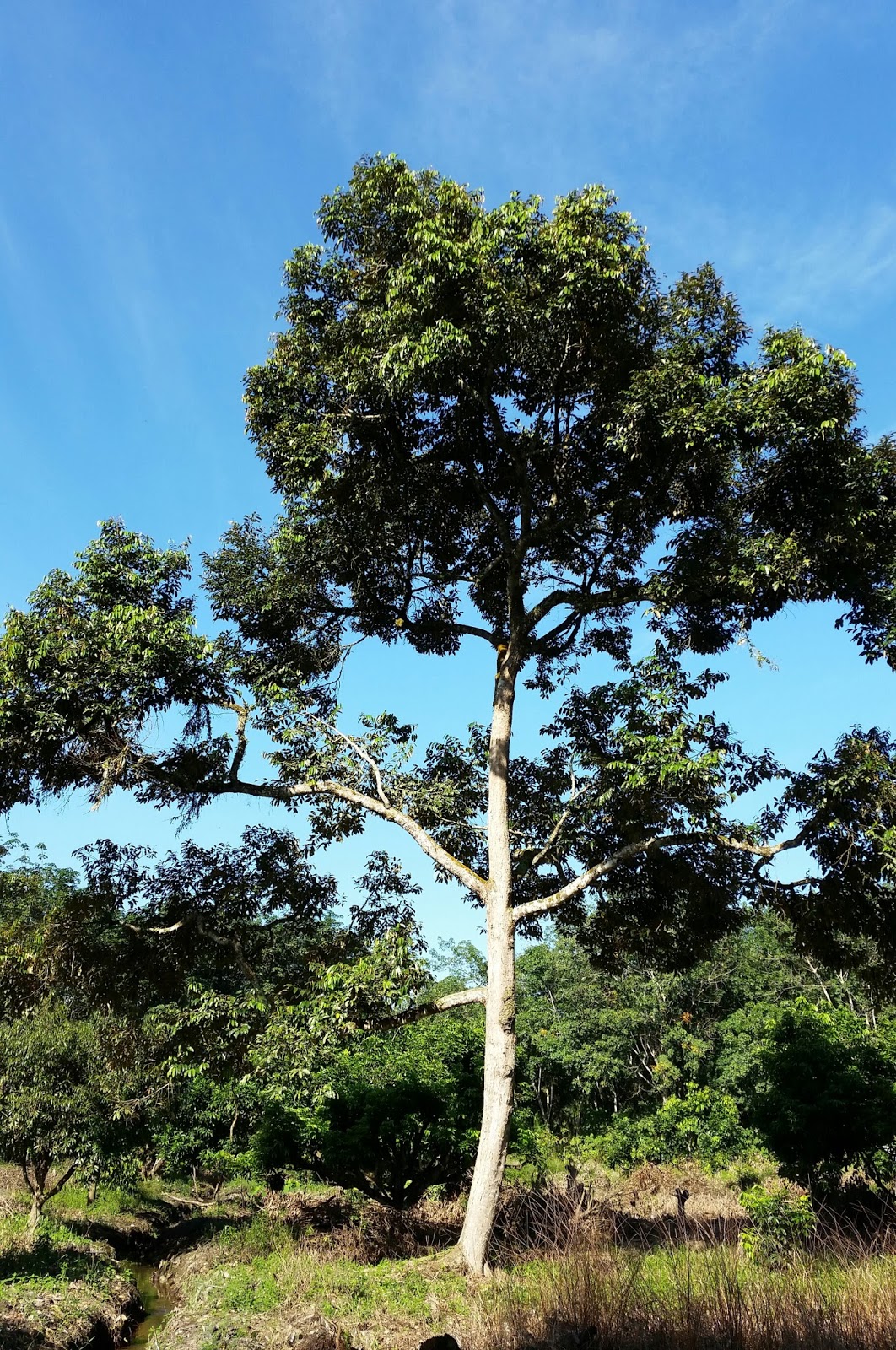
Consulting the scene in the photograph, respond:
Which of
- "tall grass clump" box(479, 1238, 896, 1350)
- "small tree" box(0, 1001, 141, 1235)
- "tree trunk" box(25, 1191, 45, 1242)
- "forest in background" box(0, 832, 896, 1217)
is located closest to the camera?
"tall grass clump" box(479, 1238, 896, 1350)

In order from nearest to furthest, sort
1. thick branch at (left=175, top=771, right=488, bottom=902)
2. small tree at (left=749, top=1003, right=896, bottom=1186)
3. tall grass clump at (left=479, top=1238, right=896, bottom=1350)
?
tall grass clump at (left=479, top=1238, right=896, bottom=1350) < thick branch at (left=175, top=771, right=488, bottom=902) < small tree at (left=749, top=1003, right=896, bottom=1186)

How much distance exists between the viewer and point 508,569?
12.0m

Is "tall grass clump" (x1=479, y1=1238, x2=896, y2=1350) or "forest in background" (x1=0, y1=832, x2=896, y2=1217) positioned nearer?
"tall grass clump" (x1=479, y1=1238, x2=896, y2=1350)

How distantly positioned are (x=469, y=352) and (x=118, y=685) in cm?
590

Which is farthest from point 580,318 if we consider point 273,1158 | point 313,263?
point 273,1158

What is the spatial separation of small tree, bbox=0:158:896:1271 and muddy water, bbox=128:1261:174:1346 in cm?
763

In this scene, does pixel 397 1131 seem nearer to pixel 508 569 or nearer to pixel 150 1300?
pixel 150 1300

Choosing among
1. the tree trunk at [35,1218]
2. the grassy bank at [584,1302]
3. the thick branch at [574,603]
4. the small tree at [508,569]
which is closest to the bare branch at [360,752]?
the small tree at [508,569]

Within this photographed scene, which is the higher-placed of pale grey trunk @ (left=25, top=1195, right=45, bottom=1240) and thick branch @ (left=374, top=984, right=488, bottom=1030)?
thick branch @ (left=374, top=984, right=488, bottom=1030)

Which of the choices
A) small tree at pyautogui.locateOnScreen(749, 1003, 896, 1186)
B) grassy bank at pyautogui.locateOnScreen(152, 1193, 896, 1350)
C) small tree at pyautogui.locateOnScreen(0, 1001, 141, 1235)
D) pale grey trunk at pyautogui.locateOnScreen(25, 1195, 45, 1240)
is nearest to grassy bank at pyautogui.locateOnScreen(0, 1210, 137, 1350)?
pale grey trunk at pyautogui.locateOnScreen(25, 1195, 45, 1240)

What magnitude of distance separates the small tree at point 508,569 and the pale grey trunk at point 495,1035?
40mm

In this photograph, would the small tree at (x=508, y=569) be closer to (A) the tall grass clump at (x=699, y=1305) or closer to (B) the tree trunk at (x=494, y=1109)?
(B) the tree trunk at (x=494, y=1109)

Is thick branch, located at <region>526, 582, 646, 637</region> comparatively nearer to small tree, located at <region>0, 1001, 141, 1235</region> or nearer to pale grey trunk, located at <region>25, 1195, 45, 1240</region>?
small tree, located at <region>0, 1001, 141, 1235</region>

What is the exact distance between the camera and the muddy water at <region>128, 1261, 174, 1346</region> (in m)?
12.8
